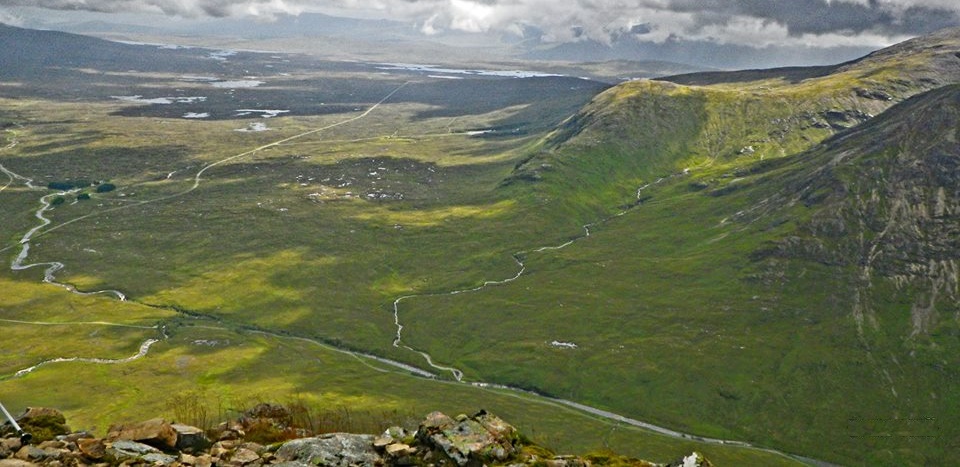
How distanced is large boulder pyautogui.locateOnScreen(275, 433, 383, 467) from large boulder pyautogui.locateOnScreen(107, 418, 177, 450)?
782 centimetres

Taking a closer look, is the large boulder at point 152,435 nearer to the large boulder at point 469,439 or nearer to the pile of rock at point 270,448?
the pile of rock at point 270,448

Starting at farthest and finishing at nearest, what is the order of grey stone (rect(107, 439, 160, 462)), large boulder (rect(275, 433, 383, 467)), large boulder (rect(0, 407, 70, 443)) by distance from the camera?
1. large boulder (rect(275, 433, 383, 467))
2. large boulder (rect(0, 407, 70, 443))
3. grey stone (rect(107, 439, 160, 462))

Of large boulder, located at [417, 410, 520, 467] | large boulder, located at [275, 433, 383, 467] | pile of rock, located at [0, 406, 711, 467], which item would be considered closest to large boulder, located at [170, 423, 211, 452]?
pile of rock, located at [0, 406, 711, 467]

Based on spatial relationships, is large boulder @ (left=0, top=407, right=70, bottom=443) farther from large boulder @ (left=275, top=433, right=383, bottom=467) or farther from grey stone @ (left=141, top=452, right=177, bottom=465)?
large boulder @ (left=275, top=433, right=383, bottom=467)

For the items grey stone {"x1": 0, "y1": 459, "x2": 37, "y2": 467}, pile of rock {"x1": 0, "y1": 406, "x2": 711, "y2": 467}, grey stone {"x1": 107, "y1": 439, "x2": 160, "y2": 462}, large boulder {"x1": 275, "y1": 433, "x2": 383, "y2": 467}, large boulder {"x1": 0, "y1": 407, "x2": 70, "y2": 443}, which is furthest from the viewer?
large boulder {"x1": 275, "y1": 433, "x2": 383, "y2": 467}

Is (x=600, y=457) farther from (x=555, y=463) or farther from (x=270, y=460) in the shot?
(x=270, y=460)

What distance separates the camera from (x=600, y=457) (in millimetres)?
66375

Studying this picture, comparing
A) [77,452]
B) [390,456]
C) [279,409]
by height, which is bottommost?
[279,409]

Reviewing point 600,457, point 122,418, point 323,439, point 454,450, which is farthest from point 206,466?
point 122,418

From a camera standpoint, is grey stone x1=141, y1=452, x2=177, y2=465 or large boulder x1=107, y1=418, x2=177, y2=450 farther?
large boulder x1=107, y1=418, x2=177, y2=450

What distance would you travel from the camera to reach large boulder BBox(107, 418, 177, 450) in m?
52.5

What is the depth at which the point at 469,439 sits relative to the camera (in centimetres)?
5884

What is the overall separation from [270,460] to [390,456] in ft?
30.2

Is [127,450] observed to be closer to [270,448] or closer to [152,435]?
[152,435]
